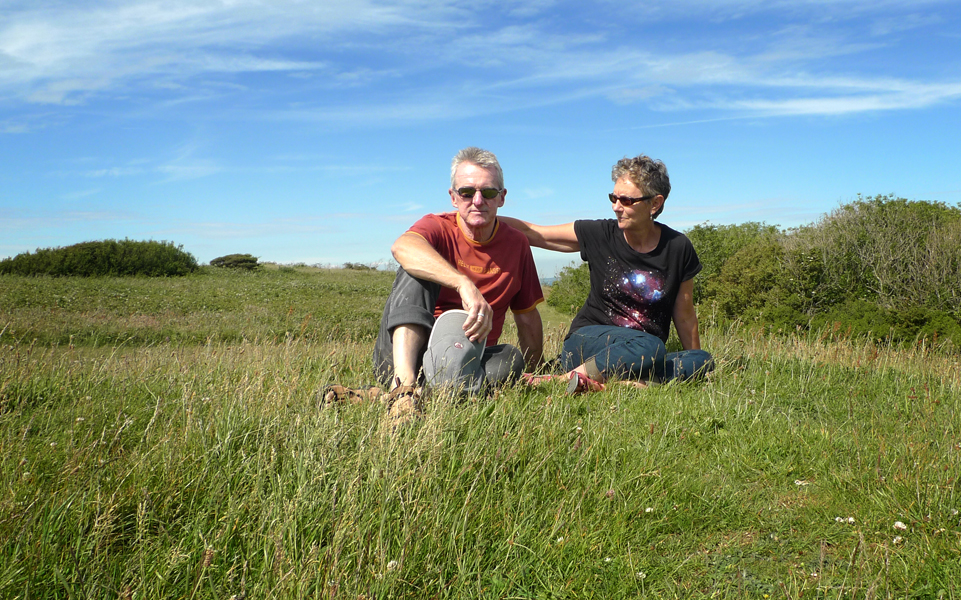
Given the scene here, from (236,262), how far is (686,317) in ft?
81.3

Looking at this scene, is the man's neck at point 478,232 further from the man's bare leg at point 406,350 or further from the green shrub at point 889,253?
the green shrub at point 889,253

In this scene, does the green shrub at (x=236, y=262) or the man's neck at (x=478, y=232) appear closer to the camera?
the man's neck at (x=478, y=232)

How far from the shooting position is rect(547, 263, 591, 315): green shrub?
59.9 ft

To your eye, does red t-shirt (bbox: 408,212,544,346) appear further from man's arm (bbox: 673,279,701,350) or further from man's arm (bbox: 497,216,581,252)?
man's arm (bbox: 673,279,701,350)

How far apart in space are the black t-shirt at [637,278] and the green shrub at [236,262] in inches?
939

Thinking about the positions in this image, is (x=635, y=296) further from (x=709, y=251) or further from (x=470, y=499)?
(x=709, y=251)

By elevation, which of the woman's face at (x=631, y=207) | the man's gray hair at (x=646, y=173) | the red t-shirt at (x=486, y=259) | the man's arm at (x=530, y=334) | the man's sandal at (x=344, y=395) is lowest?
the man's sandal at (x=344, y=395)

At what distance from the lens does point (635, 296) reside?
5594 millimetres

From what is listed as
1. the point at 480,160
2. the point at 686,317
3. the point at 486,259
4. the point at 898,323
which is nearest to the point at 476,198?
the point at 480,160

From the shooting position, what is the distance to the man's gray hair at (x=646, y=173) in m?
5.35

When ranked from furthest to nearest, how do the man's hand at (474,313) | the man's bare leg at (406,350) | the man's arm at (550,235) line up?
the man's arm at (550,235)
the man's bare leg at (406,350)
the man's hand at (474,313)

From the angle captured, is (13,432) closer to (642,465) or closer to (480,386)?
(480,386)

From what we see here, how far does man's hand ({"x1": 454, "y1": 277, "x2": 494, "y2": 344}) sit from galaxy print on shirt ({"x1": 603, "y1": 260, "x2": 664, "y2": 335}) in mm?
1918

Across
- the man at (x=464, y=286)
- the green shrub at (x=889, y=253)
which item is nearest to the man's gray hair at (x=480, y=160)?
the man at (x=464, y=286)
